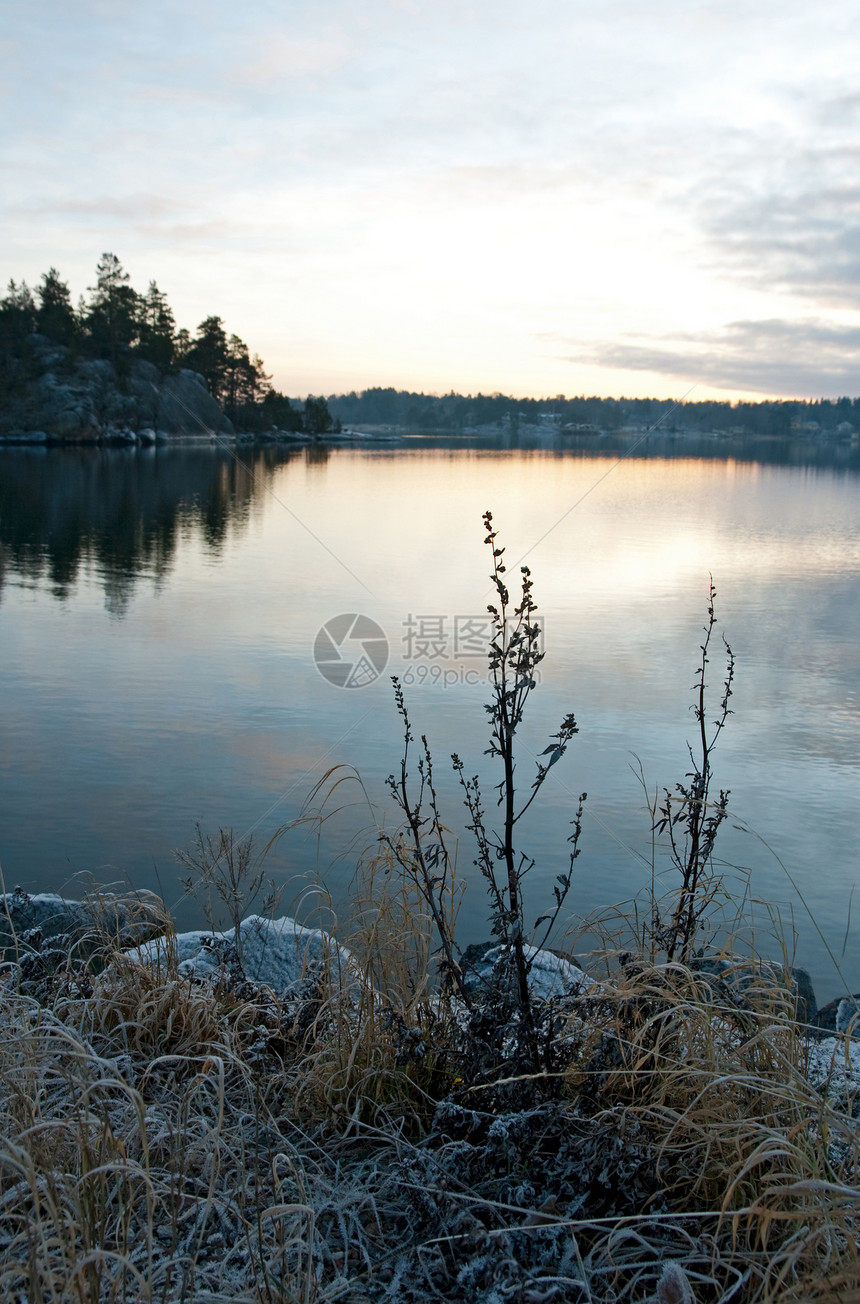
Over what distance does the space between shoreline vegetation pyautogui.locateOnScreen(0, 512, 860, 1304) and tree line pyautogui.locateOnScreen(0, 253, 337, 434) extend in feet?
234

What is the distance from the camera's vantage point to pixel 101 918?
376cm

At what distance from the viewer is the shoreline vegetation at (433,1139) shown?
191 centimetres

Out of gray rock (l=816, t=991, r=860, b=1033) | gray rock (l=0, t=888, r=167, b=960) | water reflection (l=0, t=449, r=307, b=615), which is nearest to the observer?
gray rock (l=0, t=888, r=167, b=960)

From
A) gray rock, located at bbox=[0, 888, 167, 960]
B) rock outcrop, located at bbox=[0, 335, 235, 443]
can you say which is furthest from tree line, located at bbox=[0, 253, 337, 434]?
gray rock, located at bbox=[0, 888, 167, 960]

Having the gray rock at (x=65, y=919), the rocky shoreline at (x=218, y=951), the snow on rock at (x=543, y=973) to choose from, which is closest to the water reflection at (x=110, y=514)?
the gray rock at (x=65, y=919)

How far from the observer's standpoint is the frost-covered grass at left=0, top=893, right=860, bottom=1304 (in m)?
1.90

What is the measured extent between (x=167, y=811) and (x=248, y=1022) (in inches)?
142

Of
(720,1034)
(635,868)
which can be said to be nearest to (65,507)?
(635,868)

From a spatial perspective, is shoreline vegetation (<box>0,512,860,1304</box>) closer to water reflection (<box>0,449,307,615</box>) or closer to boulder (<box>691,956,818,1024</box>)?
boulder (<box>691,956,818,1024</box>)

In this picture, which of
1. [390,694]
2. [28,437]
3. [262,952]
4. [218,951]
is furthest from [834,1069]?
[28,437]

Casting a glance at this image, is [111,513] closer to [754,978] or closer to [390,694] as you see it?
[390,694]

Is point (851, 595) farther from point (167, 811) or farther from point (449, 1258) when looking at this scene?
point (449, 1258)

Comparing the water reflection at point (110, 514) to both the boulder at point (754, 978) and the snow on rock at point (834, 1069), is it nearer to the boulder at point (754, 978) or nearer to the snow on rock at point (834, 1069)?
the boulder at point (754, 978)

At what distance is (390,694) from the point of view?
973 cm
